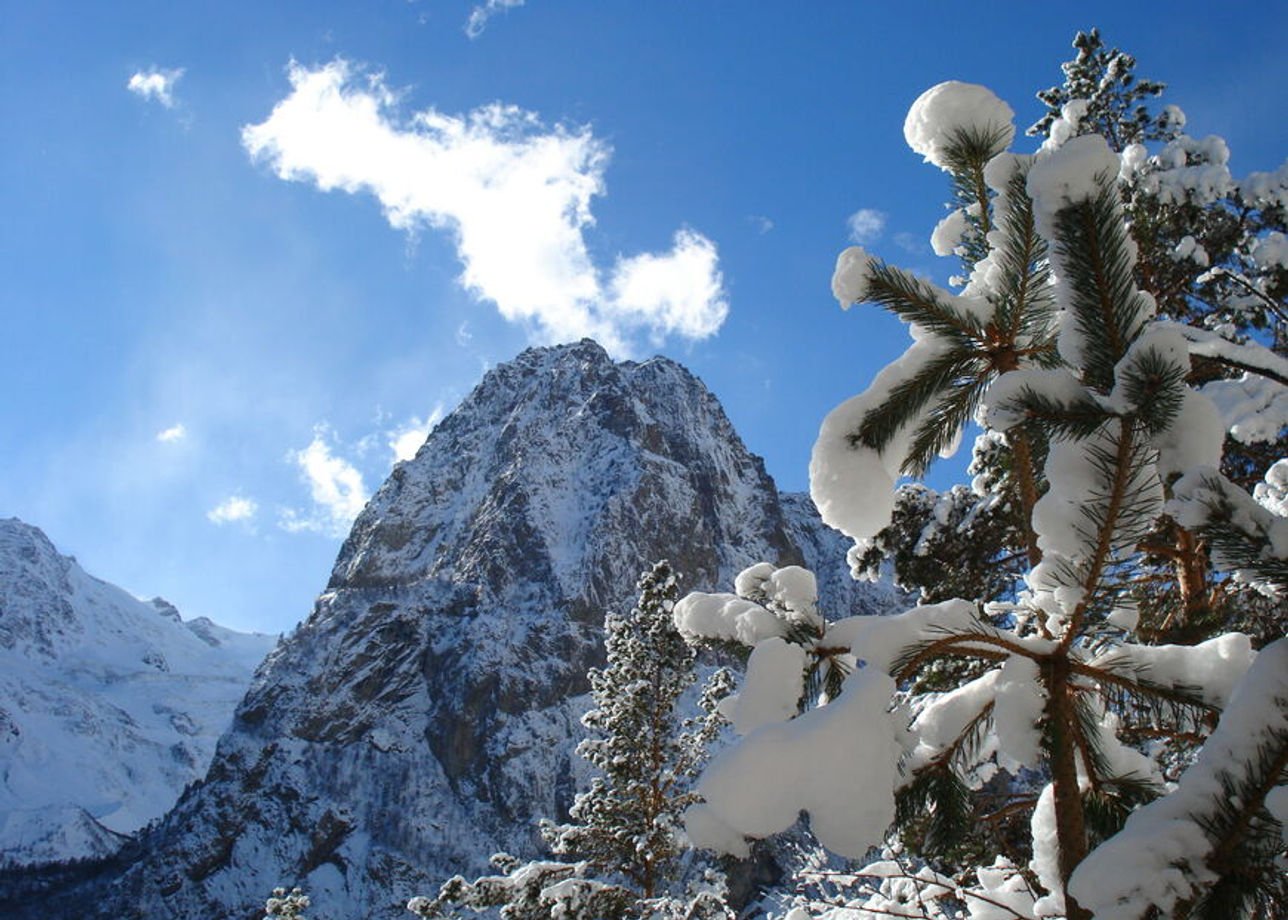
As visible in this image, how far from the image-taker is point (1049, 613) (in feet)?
7.41

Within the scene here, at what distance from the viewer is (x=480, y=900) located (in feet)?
39.5

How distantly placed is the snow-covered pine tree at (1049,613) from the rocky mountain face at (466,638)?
262 feet

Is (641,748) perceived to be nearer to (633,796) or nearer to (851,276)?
(633,796)

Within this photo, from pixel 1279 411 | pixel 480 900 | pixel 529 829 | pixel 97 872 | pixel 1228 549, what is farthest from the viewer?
pixel 97 872

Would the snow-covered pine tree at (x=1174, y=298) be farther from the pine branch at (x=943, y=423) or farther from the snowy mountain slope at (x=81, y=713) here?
the snowy mountain slope at (x=81, y=713)

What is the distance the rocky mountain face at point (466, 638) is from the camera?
254ft

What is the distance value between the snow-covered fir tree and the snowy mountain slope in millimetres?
130987

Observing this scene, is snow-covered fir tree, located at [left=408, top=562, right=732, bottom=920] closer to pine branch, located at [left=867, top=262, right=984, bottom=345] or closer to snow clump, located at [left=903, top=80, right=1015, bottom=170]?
pine branch, located at [left=867, top=262, right=984, bottom=345]

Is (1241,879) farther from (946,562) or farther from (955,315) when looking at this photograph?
(946,562)

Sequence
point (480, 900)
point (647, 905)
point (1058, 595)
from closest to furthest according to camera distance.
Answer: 1. point (1058, 595)
2. point (647, 905)
3. point (480, 900)

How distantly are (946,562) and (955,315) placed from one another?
604cm

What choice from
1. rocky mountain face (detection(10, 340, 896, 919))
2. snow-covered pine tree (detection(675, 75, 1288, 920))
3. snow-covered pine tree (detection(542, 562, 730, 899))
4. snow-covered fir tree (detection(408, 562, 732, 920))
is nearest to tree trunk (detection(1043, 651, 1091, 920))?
snow-covered pine tree (detection(675, 75, 1288, 920))

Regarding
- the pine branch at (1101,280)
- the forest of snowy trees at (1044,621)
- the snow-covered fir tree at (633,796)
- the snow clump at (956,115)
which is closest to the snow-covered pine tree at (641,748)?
the snow-covered fir tree at (633,796)

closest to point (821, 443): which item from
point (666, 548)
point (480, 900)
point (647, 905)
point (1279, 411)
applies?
point (1279, 411)
